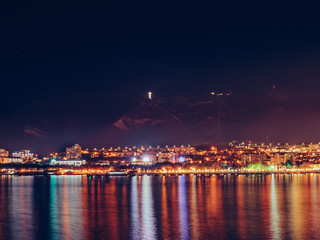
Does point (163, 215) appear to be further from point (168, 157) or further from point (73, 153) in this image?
point (73, 153)

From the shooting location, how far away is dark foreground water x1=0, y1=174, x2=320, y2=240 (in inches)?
838

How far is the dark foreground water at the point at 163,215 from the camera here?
21281 mm

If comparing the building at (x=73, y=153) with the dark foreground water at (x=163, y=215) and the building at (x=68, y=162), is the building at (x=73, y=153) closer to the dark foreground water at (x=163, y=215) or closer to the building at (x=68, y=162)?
the building at (x=68, y=162)

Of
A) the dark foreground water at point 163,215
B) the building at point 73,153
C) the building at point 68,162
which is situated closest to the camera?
the dark foreground water at point 163,215

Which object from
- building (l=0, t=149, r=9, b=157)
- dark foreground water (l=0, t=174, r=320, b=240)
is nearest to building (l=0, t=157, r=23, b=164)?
building (l=0, t=149, r=9, b=157)

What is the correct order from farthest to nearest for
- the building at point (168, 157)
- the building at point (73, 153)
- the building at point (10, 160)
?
the building at point (73, 153) → the building at point (10, 160) → the building at point (168, 157)

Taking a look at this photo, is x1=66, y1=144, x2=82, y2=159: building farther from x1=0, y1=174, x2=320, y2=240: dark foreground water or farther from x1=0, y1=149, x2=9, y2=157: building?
x1=0, y1=174, x2=320, y2=240: dark foreground water

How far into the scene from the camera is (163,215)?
1021 inches

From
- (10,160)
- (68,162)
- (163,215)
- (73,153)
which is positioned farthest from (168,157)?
(163,215)

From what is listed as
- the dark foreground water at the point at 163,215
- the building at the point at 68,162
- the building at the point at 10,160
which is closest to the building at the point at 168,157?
the building at the point at 68,162

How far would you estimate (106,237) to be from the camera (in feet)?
67.6

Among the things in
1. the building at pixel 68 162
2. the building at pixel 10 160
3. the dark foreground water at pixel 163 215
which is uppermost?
the building at pixel 10 160

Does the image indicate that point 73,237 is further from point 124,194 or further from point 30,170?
point 30,170

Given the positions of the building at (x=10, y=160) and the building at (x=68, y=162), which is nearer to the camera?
the building at (x=68, y=162)
